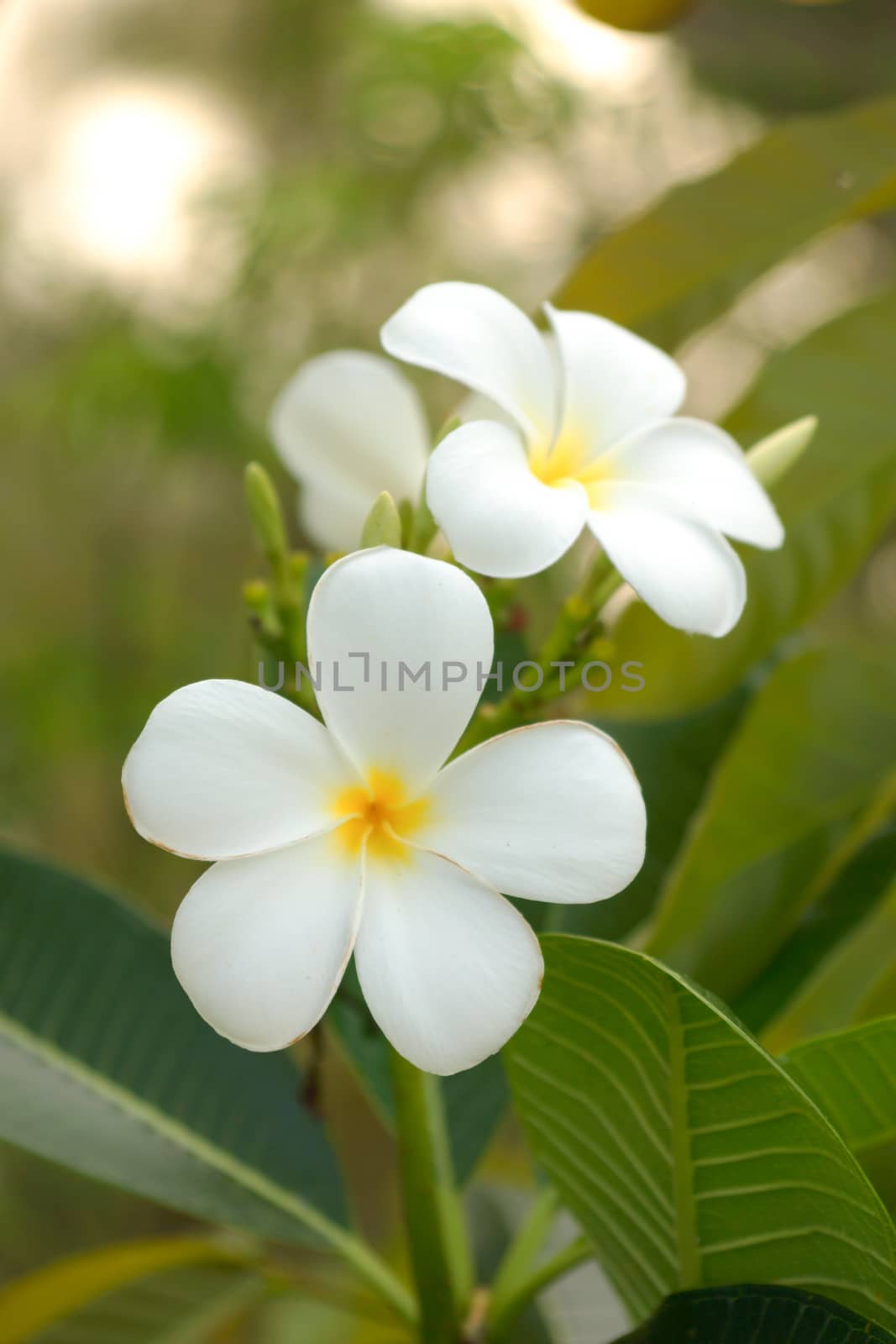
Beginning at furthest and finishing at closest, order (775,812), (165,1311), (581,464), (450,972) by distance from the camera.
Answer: (165,1311), (775,812), (581,464), (450,972)

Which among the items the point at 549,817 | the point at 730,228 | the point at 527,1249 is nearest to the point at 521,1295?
the point at 527,1249

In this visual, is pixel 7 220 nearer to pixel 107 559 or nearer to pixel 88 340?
pixel 88 340

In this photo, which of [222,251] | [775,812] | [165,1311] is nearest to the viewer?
[775,812]

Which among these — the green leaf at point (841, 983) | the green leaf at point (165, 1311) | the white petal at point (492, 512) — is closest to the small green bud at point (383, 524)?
the white petal at point (492, 512)

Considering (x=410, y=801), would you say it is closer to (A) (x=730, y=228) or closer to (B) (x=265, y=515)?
(B) (x=265, y=515)

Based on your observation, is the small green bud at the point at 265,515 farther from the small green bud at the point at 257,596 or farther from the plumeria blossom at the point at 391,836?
the plumeria blossom at the point at 391,836

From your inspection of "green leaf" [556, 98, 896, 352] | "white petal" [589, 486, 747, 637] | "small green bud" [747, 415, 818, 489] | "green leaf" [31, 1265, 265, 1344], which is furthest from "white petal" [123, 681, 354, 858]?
"green leaf" [31, 1265, 265, 1344]
